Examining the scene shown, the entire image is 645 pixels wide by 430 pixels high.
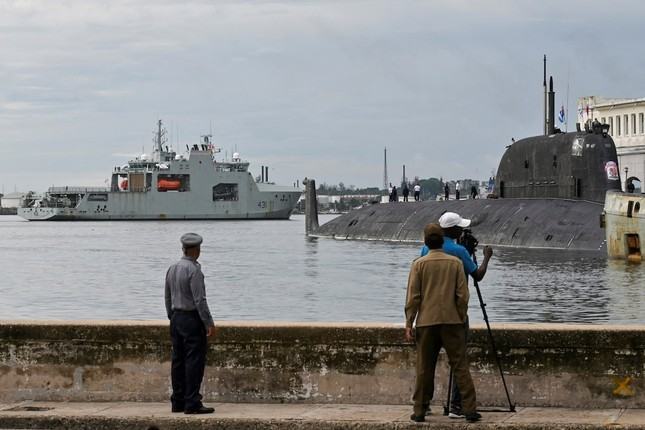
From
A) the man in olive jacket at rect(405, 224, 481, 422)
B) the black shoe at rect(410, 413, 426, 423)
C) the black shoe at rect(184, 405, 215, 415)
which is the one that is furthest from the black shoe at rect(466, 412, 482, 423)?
the black shoe at rect(184, 405, 215, 415)

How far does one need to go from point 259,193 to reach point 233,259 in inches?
3855

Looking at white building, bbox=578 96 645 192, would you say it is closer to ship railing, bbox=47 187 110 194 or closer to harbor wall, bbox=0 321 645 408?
ship railing, bbox=47 187 110 194

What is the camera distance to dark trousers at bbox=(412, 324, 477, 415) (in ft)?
30.9

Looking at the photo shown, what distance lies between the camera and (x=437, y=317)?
939 centimetres

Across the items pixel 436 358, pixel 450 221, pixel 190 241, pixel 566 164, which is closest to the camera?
pixel 436 358

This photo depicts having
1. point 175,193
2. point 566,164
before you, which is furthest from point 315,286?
point 175,193

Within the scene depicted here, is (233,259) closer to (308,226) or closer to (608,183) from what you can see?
(608,183)

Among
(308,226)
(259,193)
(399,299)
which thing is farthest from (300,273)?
(259,193)

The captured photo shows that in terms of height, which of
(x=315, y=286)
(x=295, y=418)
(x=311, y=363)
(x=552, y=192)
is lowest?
(x=315, y=286)

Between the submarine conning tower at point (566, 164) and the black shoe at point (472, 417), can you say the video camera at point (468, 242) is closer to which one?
the black shoe at point (472, 417)

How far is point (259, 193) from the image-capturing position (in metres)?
151

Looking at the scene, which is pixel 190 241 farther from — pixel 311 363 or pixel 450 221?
pixel 450 221

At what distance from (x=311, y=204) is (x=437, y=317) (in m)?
68.5

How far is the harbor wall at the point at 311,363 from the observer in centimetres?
999
